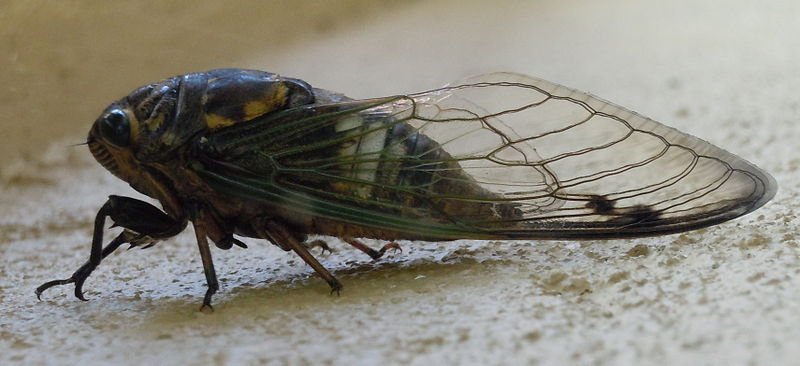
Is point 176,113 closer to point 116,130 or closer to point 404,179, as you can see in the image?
point 116,130

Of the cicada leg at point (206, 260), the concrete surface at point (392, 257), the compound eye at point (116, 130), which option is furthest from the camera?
the compound eye at point (116, 130)

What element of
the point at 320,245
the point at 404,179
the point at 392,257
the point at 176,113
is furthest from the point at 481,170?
the point at 176,113

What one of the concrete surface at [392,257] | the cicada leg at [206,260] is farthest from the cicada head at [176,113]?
the concrete surface at [392,257]

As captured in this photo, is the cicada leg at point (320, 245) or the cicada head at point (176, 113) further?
the cicada leg at point (320, 245)

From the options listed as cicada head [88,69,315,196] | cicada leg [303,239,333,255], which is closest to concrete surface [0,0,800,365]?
Result: cicada leg [303,239,333,255]

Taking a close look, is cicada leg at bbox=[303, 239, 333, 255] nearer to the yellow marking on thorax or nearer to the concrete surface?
the concrete surface

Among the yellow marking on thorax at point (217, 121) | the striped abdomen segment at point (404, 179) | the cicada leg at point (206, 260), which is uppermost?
the yellow marking on thorax at point (217, 121)

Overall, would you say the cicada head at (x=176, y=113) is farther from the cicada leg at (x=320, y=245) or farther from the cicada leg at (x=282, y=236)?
the cicada leg at (x=320, y=245)

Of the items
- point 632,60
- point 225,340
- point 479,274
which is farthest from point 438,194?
point 632,60
